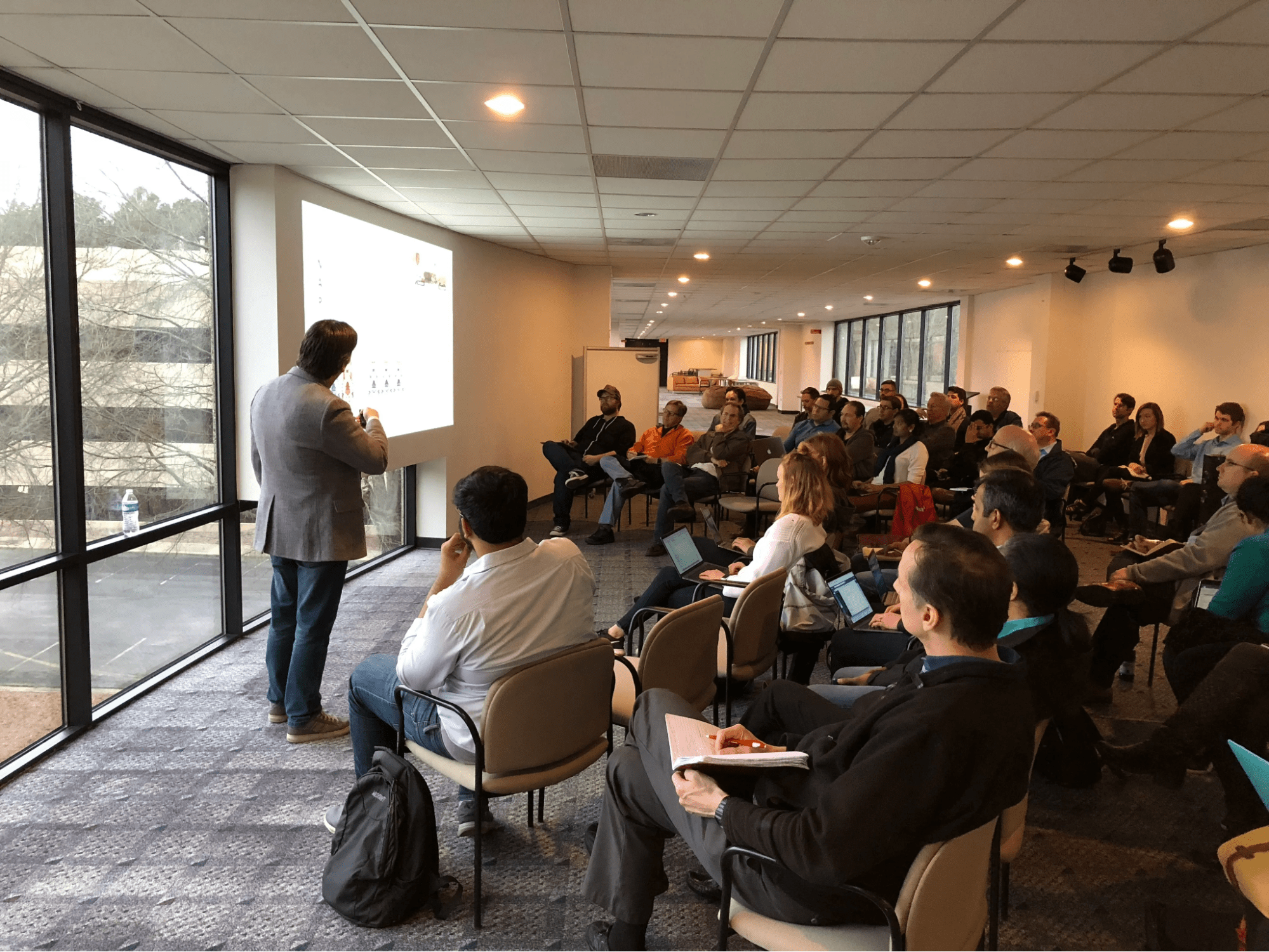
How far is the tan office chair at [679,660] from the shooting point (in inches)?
107

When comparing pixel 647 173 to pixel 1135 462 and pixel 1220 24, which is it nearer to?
pixel 1220 24

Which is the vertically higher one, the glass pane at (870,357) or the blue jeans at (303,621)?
the glass pane at (870,357)

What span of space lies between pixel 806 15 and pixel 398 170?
10.7ft

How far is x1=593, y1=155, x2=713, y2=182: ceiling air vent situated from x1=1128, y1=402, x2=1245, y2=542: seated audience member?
15.9 ft

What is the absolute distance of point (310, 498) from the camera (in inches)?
144

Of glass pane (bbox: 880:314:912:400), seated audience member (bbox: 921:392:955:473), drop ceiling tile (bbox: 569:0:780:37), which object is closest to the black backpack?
drop ceiling tile (bbox: 569:0:780:37)

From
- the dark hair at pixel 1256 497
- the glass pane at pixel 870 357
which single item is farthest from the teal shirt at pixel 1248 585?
the glass pane at pixel 870 357

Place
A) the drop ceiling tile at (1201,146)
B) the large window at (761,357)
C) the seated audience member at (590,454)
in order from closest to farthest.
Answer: the drop ceiling tile at (1201,146) → the seated audience member at (590,454) → the large window at (761,357)

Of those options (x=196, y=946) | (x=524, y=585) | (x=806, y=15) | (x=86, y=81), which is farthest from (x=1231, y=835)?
(x=86, y=81)

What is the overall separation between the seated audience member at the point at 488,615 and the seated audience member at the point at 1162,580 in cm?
246

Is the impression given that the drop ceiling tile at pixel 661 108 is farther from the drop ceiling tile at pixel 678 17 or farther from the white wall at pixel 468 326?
the white wall at pixel 468 326

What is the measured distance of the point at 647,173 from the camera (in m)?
5.43

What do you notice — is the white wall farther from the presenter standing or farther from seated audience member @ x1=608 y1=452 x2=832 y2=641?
seated audience member @ x1=608 y1=452 x2=832 y2=641

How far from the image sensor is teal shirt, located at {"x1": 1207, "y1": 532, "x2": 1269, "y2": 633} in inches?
126
